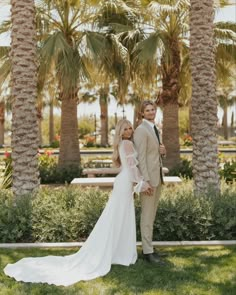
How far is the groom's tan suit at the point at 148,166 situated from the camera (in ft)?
17.0

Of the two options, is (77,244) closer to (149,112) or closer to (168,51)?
(149,112)

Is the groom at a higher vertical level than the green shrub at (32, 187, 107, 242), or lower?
higher

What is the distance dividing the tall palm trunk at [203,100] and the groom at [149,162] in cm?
250

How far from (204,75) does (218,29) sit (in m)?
6.99

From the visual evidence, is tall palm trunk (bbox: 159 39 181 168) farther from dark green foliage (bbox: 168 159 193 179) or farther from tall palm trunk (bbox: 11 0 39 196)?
tall palm trunk (bbox: 11 0 39 196)

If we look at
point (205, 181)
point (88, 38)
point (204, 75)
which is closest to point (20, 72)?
point (204, 75)

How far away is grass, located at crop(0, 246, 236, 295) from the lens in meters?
4.44

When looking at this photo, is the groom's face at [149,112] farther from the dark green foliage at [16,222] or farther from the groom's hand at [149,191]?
the dark green foliage at [16,222]

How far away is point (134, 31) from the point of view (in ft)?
46.8

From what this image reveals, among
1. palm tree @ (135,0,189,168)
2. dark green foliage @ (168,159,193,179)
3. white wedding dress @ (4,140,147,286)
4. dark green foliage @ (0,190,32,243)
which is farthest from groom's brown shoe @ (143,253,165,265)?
dark green foliage @ (168,159,193,179)

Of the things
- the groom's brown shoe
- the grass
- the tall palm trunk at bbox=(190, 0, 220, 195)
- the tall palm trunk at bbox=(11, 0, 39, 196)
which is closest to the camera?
the grass

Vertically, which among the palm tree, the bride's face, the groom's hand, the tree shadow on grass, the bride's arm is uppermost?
the palm tree

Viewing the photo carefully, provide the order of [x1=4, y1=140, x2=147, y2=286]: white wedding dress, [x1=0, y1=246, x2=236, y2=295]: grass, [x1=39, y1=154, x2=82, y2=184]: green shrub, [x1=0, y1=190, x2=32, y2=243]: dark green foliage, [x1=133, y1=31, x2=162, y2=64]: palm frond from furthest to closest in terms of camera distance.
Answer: [x1=39, y1=154, x2=82, y2=184]: green shrub < [x1=133, y1=31, x2=162, y2=64]: palm frond < [x1=0, y1=190, x2=32, y2=243]: dark green foliage < [x1=4, y1=140, x2=147, y2=286]: white wedding dress < [x1=0, y1=246, x2=236, y2=295]: grass

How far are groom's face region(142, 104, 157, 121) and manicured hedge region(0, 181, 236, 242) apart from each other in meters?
1.86
